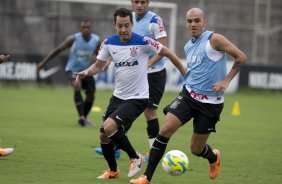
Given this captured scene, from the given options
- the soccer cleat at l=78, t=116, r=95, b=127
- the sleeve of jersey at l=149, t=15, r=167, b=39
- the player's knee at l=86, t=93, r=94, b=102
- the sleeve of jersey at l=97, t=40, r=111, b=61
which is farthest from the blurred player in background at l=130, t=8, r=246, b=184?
the player's knee at l=86, t=93, r=94, b=102

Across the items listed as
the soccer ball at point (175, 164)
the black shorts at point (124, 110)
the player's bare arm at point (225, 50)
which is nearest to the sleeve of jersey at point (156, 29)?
the black shorts at point (124, 110)

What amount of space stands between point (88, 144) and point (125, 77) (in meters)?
3.67

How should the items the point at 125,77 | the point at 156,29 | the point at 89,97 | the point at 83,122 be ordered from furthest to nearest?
the point at 89,97
the point at 83,122
the point at 156,29
the point at 125,77

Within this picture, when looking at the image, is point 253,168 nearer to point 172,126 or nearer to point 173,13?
point 172,126

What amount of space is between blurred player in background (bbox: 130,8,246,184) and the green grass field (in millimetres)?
731

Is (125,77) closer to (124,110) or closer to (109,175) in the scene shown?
(124,110)

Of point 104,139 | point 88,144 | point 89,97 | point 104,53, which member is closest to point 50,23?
point 89,97

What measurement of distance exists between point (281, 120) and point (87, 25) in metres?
6.51

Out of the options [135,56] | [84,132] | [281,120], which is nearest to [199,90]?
[135,56]

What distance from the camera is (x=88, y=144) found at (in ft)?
43.3

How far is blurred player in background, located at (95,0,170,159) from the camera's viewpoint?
1130 centimetres

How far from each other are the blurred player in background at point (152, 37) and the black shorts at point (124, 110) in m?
1.31

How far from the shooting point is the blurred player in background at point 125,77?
31.4 ft

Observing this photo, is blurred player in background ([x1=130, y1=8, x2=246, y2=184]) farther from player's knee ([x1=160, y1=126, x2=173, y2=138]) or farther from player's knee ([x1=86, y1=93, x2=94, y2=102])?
player's knee ([x1=86, y1=93, x2=94, y2=102])
